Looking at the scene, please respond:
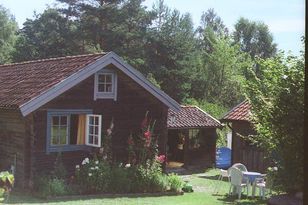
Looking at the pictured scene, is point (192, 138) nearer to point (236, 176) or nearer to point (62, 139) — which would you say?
point (62, 139)

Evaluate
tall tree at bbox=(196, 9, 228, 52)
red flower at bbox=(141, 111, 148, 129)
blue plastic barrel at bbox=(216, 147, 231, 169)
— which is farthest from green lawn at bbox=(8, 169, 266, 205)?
tall tree at bbox=(196, 9, 228, 52)

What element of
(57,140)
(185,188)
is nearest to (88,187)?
(57,140)

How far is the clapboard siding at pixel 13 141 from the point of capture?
12.1m

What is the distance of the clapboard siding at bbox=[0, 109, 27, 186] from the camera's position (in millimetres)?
12148

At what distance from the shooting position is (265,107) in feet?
26.5

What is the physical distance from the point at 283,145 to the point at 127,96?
6866 mm

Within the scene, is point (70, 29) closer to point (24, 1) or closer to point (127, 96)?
A: point (127, 96)

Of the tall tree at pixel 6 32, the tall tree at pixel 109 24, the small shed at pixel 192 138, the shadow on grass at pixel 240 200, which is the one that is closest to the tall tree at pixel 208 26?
the tall tree at pixel 109 24

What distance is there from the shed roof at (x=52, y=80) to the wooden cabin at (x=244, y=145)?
2760 mm

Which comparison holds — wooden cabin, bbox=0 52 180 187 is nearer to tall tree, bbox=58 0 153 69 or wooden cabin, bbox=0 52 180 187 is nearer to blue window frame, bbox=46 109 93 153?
blue window frame, bbox=46 109 93 153

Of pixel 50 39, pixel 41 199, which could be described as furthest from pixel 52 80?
pixel 50 39

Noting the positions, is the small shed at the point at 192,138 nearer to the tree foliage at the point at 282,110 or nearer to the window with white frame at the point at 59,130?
the window with white frame at the point at 59,130

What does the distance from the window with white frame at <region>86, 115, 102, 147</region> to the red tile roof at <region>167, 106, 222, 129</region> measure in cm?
508

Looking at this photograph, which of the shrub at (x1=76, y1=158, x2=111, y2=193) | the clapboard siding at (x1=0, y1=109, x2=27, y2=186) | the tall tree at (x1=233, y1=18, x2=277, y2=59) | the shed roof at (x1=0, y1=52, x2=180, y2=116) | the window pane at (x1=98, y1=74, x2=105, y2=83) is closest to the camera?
the shrub at (x1=76, y1=158, x2=111, y2=193)
